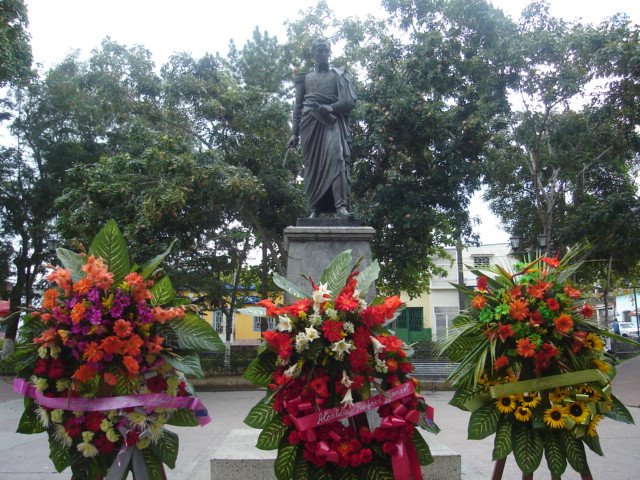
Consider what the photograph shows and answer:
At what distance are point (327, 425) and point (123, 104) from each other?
540 inches

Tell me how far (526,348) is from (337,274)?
41.2 inches

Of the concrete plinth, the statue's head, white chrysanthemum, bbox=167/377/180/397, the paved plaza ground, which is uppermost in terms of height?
the statue's head

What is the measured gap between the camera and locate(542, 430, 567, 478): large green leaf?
9.19ft

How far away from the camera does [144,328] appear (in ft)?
8.16

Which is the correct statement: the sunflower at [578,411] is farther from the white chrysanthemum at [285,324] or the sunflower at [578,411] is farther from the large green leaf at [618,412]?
the white chrysanthemum at [285,324]

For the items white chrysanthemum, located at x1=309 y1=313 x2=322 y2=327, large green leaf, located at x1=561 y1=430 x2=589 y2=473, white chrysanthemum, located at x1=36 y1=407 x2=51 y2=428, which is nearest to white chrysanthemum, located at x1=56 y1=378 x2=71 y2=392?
white chrysanthemum, located at x1=36 y1=407 x2=51 y2=428

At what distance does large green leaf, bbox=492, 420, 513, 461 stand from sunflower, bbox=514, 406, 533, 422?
8 centimetres

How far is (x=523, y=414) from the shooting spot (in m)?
2.83

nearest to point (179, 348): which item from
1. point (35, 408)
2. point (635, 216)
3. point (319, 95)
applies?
point (35, 408)

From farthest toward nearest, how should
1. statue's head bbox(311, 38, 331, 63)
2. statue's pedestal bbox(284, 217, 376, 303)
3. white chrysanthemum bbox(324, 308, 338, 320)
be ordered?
statue's head bbox(311, 38, 331, 63)
statue's pedestal bbox(284, 217, 376, 303)
white chrysanthemum bbox(324, 308, 338, 320)

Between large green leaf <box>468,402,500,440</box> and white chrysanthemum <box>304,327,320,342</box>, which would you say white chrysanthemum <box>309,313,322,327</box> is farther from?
large green leaf <box>468,402,500,440</box>

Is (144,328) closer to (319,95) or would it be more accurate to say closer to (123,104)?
(319,95)

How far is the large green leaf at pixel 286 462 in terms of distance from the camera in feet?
8.10

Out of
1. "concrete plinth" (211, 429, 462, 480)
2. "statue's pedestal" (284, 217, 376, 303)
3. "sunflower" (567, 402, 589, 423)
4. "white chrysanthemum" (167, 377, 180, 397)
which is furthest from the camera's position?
"statue's pedestal" (284, 217, 376, 303)
